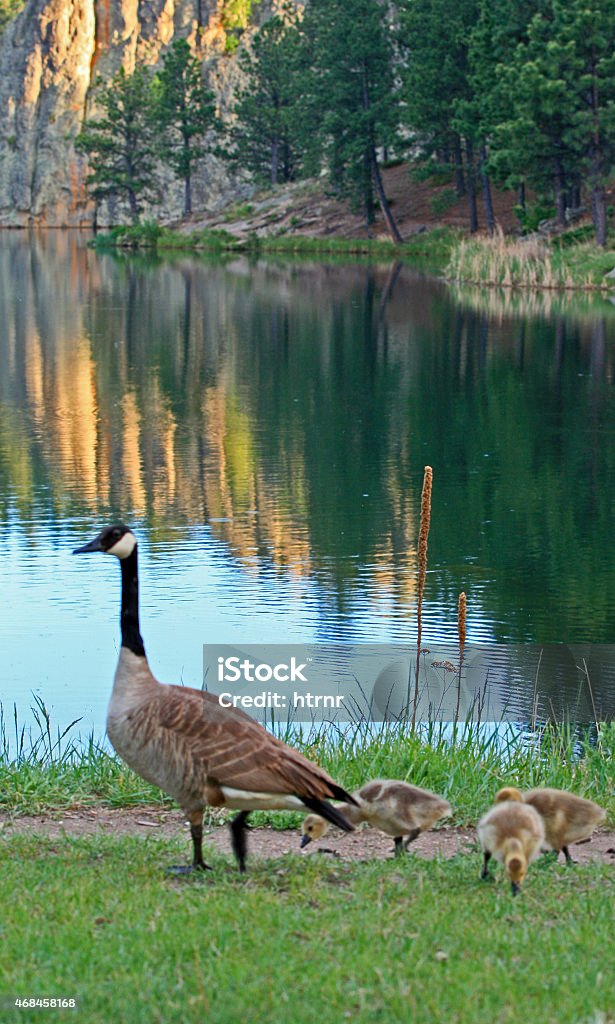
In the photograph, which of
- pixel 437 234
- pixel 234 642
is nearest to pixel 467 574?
pixel 234 642

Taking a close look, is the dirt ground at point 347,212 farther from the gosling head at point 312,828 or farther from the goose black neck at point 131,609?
the gosling head at point 312,828

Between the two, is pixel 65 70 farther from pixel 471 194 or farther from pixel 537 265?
pixel 537 265

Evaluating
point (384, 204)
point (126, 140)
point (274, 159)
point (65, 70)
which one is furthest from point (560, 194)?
point (65, 70)

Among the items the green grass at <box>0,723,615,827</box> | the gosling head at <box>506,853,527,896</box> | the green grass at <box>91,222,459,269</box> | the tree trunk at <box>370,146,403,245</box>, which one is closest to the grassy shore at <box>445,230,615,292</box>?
the green grass at <box>91,222,459,269</box>

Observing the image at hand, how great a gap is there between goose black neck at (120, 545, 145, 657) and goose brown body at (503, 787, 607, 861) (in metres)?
2.05

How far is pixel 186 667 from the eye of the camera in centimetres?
1335

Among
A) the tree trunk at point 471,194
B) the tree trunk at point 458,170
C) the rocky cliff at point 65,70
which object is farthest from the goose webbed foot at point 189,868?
the rocky cliff at point 65,70

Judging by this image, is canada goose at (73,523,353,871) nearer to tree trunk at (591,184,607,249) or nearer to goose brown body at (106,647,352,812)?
goose brown body at (106,647,352,812)

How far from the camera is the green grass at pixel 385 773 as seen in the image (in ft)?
26.3

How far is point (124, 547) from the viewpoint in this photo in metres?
7.05

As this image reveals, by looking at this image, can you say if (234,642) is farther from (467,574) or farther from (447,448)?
(447,448)

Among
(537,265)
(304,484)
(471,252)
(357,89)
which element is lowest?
(304,484)

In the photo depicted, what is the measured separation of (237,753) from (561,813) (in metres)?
1.74

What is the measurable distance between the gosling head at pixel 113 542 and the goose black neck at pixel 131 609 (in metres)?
0.10
